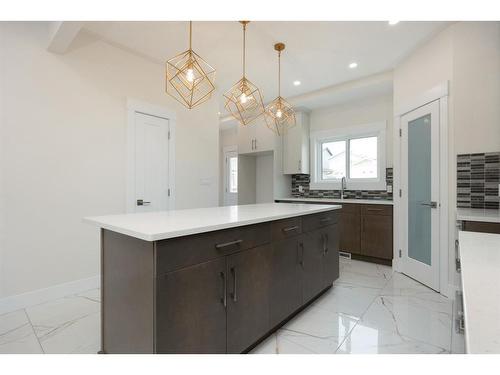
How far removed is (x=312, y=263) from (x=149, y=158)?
2.28 m

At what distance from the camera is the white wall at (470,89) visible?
97.7 inches

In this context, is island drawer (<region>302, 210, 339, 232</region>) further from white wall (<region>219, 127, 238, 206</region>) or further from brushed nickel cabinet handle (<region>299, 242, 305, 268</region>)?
white wall (<region>219, 127, 238, 206</region>)

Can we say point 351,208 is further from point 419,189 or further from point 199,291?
point 199,291

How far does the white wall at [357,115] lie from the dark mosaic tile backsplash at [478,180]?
1576mm

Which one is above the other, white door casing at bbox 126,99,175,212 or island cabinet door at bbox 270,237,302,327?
white door casing at bbox 126,99,175,212

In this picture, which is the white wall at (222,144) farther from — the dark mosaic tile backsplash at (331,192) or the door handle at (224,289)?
the door handle at (224,289)

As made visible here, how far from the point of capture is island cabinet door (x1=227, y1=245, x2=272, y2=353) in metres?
1.50

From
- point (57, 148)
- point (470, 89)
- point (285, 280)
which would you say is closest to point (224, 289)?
point (285, 280)

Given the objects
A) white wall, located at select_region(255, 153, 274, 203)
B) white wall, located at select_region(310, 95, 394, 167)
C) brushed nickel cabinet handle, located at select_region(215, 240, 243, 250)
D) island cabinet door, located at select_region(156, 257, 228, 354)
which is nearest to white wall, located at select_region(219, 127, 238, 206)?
white wall, located at select_region(255, 153, 274, 203)

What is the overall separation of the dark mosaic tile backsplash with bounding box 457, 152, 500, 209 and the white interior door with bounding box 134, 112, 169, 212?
327 centimetres

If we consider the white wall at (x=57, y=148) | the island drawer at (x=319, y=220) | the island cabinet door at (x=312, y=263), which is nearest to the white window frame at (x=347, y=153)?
the island drawer at (x=319, y=220)

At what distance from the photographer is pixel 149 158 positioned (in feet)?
10.8

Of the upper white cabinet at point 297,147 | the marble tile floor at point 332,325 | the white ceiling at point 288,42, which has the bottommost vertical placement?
the marble tile floor at point 332,325
